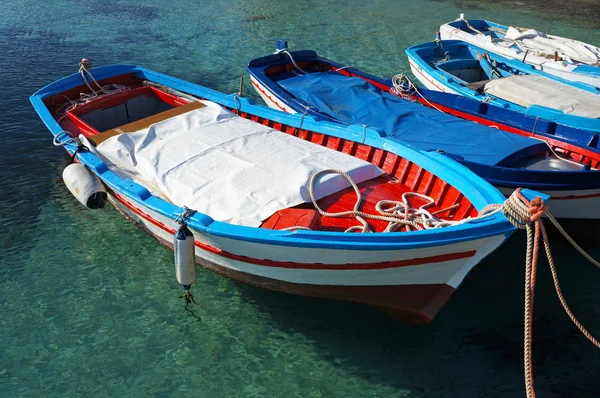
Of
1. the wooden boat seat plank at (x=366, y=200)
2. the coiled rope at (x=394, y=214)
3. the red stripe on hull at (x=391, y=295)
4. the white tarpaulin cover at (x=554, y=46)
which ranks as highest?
the white tarpaulin cover at (x=554, y=46)

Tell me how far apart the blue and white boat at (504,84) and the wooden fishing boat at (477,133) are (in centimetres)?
76

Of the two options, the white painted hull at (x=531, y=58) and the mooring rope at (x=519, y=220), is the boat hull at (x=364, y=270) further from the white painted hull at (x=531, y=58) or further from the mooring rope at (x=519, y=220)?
the white painted hull at (x=531, y=58)

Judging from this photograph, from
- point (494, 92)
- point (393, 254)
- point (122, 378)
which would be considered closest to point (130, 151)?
Answer: point (122, 378)

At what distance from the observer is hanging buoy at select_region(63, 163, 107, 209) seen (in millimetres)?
8031

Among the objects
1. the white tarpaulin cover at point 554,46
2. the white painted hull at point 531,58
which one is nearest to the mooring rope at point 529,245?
the white painted hull at point 531,58

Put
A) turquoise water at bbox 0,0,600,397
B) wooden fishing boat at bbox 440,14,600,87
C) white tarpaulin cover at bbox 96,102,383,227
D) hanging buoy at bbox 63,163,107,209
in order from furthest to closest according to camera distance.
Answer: wooden fishing boat at bbox 440,14,600,87
hanging buoy at bbox 63,163,107,209
white tarpaulin cover at bbox 96,102,383,227
turquoise water at bbox 0,0,600,397

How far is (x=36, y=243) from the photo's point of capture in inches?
348

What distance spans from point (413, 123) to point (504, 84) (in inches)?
129

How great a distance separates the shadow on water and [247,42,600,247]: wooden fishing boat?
4.57ft

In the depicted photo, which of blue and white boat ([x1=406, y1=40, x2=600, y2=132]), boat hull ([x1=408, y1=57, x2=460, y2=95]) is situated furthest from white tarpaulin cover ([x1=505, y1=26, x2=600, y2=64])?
boat hull ([x1=408, y1=57, x2=460, y2=95])

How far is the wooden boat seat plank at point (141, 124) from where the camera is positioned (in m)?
8.66

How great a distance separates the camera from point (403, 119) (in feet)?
31.9

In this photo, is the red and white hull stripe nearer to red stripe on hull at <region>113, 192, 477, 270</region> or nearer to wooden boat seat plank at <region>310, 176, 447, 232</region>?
wooden boat seat plank at <region>310, 176, 447, 232</region>

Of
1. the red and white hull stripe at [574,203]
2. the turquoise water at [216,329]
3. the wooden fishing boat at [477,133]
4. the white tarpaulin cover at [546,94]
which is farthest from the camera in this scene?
the white tarpaulin cover at [546,94]
